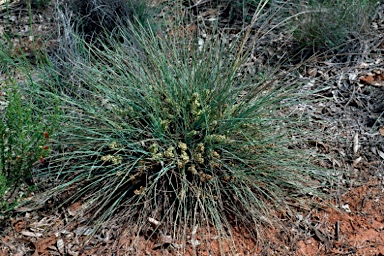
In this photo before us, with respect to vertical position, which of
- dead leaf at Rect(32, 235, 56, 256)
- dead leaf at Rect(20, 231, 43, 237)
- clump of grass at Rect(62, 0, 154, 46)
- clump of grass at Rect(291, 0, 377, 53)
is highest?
clump of grass at Rect(62, 0, 154, 46)

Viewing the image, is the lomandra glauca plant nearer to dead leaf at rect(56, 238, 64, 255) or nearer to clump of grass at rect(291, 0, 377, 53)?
dead leaf at rect(56, 238, 64, 255)

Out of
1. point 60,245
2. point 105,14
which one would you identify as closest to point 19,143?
point 60,245

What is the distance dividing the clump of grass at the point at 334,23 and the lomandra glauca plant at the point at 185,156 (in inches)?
41.3

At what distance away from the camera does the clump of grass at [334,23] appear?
3670 millimetres

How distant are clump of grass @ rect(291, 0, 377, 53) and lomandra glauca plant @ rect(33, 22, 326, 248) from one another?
3.45 ft

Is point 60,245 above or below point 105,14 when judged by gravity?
below

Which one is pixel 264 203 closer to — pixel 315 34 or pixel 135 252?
pixel 135 252

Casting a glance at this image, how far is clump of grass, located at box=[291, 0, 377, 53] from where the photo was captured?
367 centimetres

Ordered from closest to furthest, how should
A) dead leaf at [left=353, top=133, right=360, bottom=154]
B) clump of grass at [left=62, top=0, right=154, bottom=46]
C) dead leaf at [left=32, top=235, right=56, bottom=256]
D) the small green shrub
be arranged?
the small green shrub
dead leaf at [left=32, top=235, right=56, bottom=256]
dead leaf at [left=353, top=133, right=360, bottom=154]
clump of grass at [left=62, top=0, right=154, bottom=46]

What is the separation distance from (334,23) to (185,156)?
1837 mm

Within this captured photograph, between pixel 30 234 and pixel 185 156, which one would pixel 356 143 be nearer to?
pixel 185 156

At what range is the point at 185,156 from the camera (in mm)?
2695

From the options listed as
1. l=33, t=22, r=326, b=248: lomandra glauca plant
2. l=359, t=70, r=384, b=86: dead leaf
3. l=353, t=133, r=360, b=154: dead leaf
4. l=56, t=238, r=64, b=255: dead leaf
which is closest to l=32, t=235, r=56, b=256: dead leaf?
l=56, t=238, r=64, b=255: dead leaf

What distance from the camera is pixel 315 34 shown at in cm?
371
